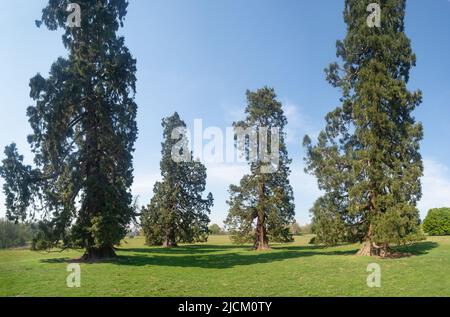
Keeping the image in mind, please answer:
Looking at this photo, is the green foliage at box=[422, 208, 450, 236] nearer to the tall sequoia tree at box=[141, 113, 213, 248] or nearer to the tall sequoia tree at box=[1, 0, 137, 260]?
the tall sequoia tree at box=[141, 113, 213, 248]

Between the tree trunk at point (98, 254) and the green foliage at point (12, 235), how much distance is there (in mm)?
40433

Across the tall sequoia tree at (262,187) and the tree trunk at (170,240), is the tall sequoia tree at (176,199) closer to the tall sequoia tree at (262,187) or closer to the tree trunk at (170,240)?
the tree trunk at (170,240)

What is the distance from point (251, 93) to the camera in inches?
1681

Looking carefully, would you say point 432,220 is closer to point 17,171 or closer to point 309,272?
point 309,272

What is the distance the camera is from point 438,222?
164 feet

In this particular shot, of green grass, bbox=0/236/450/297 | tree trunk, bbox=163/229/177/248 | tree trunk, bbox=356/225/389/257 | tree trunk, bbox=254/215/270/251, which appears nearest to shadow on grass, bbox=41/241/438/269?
tree trunk, bbox=356/225/389/257

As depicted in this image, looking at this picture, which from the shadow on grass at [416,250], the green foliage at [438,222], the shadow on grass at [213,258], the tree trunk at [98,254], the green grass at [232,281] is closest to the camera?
the green grass at [232,281]

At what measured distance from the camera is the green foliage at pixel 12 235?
194ft

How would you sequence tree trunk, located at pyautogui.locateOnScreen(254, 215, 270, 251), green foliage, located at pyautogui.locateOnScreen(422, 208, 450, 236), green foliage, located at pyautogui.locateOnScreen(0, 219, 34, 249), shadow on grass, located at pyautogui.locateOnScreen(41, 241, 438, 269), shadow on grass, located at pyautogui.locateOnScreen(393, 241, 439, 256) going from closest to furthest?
1. shadow on grass, located at pyautogui.locateOnScreen(41, 241, 438, 269)
2. shadow on grass, located at pyautogui.locateOnScreen(393, 241, 439, 256)
3. tree trunk, located at pyautogui.locateOnScreen(254, 215, 270, 251)
4. green foliage, located at pyautogui.locateOnScreen(422, 208, 450, 236)
5. green foliage, located at pyautogui.locateOnScreen(0, 219, 34, 249)

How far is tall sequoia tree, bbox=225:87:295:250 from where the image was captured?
39719 millimetres

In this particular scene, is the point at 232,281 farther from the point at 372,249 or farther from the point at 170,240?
the point at 170,240

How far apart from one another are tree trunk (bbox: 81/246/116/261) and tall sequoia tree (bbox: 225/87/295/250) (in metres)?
18.8

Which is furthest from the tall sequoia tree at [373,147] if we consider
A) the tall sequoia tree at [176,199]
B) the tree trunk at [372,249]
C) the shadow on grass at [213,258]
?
the tall sequoia tree at [176,199]
